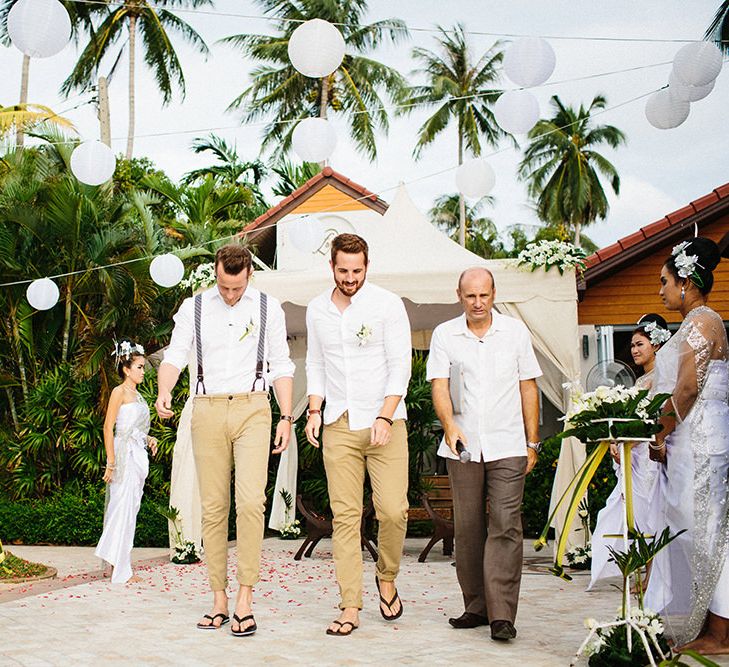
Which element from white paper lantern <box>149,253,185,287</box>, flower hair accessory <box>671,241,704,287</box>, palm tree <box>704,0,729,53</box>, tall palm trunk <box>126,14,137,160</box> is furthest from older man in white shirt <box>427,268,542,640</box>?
tall palm trunk <box>126,14,137,160</box>

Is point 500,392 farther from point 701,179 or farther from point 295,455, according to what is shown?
point 701,179

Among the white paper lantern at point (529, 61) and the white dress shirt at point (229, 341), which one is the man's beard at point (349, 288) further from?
the white paper lantern at point (529, 61)

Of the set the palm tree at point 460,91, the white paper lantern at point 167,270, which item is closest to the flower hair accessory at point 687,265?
the white paper lantern at point 167,270

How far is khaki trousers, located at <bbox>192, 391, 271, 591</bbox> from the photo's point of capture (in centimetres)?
537

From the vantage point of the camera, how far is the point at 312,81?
33312 millimetres

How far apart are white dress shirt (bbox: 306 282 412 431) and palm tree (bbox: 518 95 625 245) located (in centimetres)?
4082

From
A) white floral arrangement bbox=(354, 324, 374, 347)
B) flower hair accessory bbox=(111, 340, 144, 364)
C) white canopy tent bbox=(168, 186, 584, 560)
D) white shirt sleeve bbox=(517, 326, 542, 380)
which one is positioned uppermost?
white canopy tent bbox=(168, 186, 584, 560)

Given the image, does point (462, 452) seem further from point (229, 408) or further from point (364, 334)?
point (229, 408)

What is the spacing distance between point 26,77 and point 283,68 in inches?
352

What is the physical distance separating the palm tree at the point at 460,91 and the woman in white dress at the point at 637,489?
31.6 m

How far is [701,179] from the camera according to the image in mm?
38281

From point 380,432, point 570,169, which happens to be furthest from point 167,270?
point 570,169

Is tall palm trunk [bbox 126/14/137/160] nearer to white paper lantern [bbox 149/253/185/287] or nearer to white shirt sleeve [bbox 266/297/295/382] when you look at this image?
white paper lantern [bbox 149/253/185/287]

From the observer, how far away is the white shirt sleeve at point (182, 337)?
5559mm
